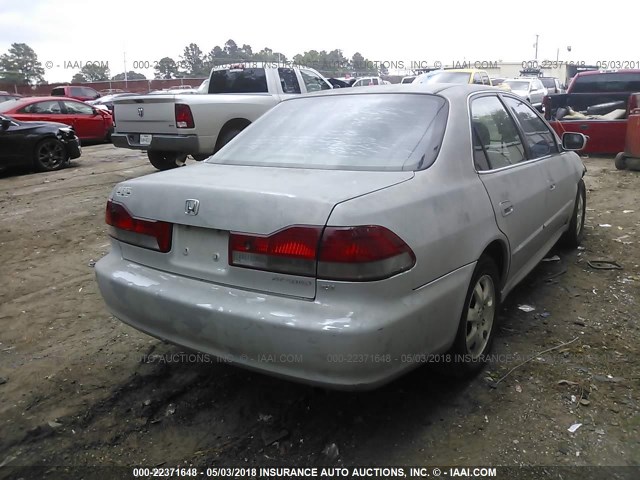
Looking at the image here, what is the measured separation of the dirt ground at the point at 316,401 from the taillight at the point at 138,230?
2.86ft

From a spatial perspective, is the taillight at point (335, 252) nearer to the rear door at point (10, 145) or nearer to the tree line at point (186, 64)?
the rear door at point (10, 145)

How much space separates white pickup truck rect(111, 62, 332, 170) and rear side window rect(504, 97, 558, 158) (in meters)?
5.39

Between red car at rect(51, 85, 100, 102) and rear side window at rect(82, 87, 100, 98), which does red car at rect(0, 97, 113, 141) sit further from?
rear side window at rect(82, 87, 100, 98)

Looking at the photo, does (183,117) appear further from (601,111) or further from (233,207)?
(601,111)

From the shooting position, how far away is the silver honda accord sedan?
2180mm

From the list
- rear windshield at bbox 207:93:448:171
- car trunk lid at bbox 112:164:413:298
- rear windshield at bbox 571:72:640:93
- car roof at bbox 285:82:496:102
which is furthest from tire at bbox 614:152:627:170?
car trunk lid at bbox 112:164:413:298

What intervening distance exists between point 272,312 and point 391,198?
71cm

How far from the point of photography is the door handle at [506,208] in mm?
3067

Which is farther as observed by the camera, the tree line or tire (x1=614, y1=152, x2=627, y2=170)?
the tree line

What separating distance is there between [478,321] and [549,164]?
1760 mm

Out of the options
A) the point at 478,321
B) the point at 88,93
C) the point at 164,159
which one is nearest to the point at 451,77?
the point at 164,159

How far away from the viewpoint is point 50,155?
10.8 metres

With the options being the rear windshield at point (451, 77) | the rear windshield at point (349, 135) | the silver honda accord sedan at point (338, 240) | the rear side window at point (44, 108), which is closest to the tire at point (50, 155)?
the rear side window at point (44, 108)

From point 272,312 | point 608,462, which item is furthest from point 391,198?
point 608,462
